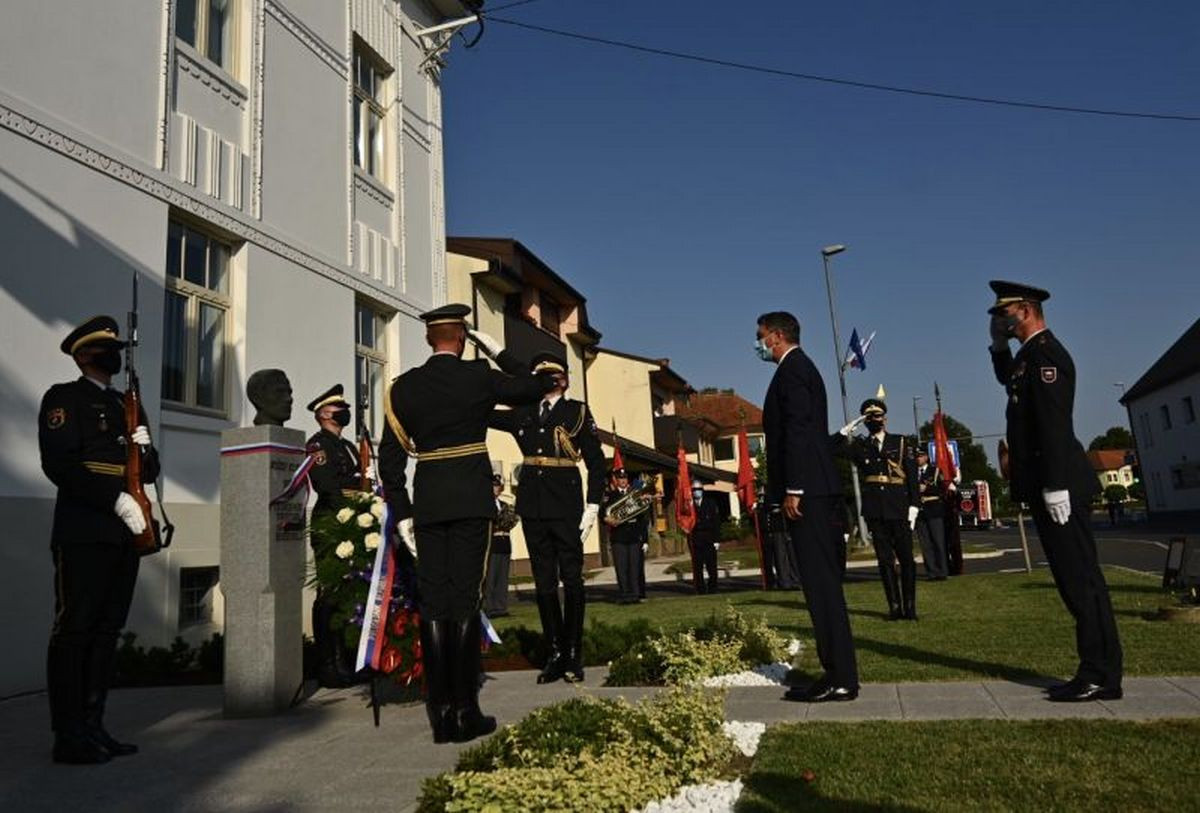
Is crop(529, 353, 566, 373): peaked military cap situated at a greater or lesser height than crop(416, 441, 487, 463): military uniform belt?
greater

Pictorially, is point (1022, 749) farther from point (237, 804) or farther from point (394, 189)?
point (394, 189)

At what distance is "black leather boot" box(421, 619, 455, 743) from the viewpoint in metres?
4.48

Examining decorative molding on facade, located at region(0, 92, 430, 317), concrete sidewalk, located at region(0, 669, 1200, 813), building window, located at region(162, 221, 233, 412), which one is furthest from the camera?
building window, located at region(162, 221, 233, 412)

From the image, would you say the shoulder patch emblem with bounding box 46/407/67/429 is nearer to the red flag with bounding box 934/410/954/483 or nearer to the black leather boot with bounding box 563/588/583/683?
the black leather boot with bounding box 563/588/583/683

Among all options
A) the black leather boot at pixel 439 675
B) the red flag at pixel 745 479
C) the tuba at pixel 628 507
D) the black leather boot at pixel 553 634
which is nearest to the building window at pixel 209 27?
the black leather boot at pixel 553 634

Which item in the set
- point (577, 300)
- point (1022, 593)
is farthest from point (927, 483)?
A: point (577, 300)

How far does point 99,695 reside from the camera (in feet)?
15.3

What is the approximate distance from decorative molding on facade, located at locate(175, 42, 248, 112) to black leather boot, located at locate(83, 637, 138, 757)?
711 centimetres

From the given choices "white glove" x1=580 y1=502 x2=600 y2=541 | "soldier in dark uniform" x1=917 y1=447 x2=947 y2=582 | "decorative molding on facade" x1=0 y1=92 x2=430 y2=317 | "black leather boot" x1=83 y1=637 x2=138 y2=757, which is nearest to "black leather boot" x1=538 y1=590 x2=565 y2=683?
"white glove" x1=580 y1=502 x2=600 y2=541

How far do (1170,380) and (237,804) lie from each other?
61259mm

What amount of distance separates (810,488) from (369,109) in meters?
11.4

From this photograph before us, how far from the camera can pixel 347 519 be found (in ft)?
19.3

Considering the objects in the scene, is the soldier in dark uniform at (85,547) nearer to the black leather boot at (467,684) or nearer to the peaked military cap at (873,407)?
the black leather boot at (467,684)

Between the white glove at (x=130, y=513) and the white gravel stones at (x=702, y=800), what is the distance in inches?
122
